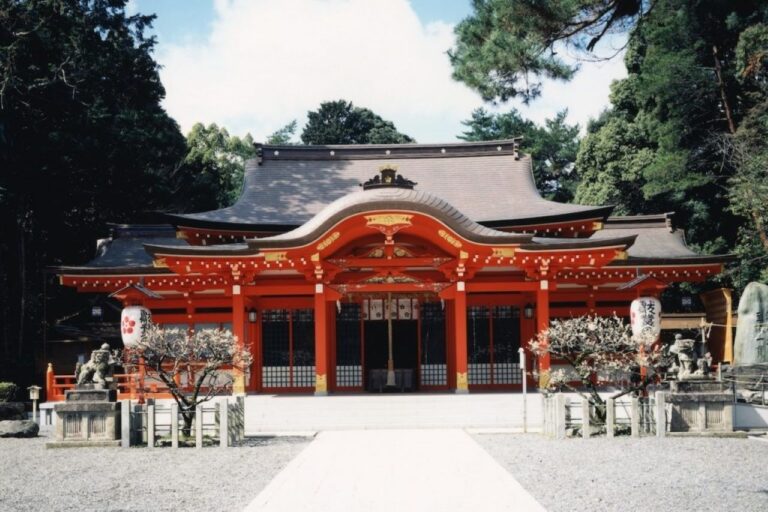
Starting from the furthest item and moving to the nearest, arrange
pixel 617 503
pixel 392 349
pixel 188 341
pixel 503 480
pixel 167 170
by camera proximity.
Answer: pixel 167 170, pixel 392 349, pixel 188 341, pixel 503 480, pixel 617 503

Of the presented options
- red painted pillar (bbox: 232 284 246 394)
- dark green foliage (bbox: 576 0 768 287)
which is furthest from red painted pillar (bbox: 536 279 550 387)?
dark green foliage (bbox: 576 0 768 287)

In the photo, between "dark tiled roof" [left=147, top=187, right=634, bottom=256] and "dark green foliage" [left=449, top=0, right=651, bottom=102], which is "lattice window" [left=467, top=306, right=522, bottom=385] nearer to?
"dark tiled roof" [left=147, top=187, right=634, bottom=256]

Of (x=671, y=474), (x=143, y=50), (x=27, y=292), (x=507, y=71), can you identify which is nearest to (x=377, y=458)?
(x=671, y=474)

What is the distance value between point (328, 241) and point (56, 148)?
1199 centimetres

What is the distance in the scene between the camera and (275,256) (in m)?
17.1

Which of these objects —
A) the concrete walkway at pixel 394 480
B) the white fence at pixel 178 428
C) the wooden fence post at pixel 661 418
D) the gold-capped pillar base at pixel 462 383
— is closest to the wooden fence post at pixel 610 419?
the wooden fence post at pixel 661 418

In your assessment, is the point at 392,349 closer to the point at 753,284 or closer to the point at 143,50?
the point at 753,284

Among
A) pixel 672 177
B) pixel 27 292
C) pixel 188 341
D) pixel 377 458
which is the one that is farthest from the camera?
pixel 672 177

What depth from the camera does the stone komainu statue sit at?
42.0 ft

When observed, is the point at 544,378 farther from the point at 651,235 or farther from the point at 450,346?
the point at 651,235

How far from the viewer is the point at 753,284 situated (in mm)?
19953

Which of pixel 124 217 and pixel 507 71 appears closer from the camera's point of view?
pixel 507 71

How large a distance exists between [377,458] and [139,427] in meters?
4.29

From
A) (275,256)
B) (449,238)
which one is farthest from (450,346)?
(275,256)
